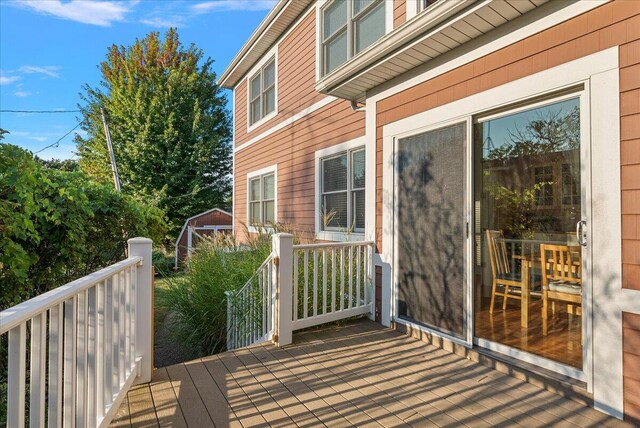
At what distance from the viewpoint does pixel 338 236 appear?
218 inches

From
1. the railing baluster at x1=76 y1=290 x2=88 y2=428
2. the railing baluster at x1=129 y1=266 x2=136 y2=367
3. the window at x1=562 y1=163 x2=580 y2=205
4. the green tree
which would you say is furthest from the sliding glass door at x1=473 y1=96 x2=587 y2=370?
the green tree

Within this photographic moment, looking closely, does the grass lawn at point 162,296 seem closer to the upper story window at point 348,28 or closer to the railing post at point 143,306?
the railing post at point 143,306

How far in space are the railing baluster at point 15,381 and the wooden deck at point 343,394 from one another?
3.79 ft

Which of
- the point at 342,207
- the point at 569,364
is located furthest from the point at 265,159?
the point at 569,364

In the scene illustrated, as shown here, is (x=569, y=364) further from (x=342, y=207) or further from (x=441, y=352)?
(x=342, y=207)

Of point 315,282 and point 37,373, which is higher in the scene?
point 37,373

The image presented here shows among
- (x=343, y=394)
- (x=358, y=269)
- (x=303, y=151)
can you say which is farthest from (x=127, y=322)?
(x=303, y=151)

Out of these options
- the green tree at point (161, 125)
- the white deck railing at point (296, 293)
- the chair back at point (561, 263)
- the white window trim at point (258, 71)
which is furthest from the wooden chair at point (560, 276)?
the green tree at point (161, 125)

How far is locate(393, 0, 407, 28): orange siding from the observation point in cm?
431

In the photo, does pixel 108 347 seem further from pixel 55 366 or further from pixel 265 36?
pixel 265 36

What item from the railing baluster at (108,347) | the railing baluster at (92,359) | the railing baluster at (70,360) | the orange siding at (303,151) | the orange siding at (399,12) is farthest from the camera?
the orange siding at (303,151)

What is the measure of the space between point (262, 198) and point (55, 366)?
23.5 ft

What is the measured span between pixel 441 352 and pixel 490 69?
2.42 m

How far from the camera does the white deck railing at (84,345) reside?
1.20 meters
